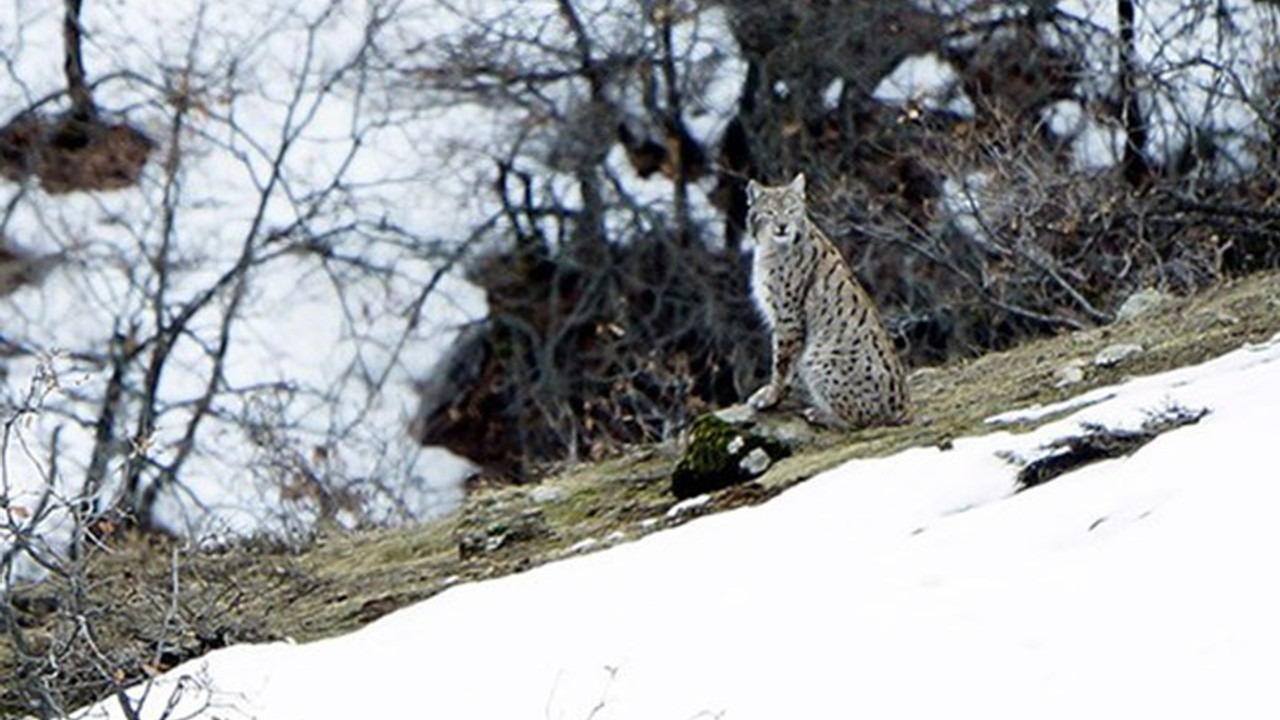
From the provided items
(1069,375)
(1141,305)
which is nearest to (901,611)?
(1069,375)

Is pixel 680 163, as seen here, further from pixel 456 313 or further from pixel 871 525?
pixel 871 525

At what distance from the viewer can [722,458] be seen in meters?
12.8

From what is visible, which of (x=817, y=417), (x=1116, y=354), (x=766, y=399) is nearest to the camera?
(x=817, y=417)

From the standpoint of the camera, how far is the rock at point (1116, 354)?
13.5m

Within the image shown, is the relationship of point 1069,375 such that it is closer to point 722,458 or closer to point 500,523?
point 722,458

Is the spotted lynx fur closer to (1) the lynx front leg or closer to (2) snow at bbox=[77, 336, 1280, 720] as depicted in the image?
(1) the lynx front leg

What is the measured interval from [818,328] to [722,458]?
2.83 feet

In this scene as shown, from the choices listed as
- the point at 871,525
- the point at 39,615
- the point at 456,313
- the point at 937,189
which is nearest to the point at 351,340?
the point at 456,313

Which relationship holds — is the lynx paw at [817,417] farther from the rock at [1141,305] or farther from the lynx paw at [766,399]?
the rock at [1141,305]

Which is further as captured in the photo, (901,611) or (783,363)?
(783,363)

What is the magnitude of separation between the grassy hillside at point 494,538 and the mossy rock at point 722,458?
0.13 meters

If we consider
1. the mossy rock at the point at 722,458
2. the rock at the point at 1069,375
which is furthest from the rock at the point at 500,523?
the rock at the point at 1069,375

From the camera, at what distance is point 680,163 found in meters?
25.2

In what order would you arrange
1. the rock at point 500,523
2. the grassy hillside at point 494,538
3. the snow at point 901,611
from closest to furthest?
the snow at point 901,611
the grassy hillside at point 494,538
the rock at point 500,523
